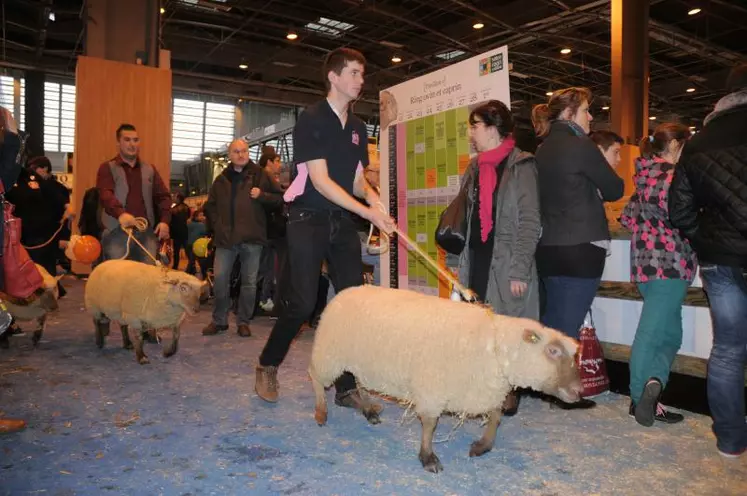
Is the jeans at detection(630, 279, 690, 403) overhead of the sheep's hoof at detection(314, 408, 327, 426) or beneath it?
overhead

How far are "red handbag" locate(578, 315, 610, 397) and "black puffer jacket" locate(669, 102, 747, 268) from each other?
1059 millimetres

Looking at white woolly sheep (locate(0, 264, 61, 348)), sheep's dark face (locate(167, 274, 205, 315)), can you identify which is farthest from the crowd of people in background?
white woolly sheep (locate(0, 264, 61, 348))

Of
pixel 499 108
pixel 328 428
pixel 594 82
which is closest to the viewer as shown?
pixel 328 428

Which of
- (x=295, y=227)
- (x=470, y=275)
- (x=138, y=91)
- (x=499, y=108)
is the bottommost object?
(x=470, y=275)

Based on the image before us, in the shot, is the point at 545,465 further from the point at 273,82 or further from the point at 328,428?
the point at 273,82

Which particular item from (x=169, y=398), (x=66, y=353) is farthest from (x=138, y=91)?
(x=169, y=398)

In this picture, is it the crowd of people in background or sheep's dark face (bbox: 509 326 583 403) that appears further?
the crowd of people in background

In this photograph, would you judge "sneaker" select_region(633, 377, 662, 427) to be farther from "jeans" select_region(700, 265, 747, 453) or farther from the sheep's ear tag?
the sheep's ear tag

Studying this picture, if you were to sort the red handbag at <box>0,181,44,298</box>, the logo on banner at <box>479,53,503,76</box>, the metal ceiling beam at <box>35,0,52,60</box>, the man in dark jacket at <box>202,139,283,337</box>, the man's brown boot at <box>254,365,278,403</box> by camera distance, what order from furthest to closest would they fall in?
the metal ceiling beam at <box>35,0,52,60</box>
the man in dark jacket at <box>202,139,283,337</box>
the logo on banner at <box>479,53,503,76</box>
the man's brown boot at <box>254,365,278,403</box>
the red handbag at <box>0,181,44,298</box>

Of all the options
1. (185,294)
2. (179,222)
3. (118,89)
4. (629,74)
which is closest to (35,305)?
(185,294)

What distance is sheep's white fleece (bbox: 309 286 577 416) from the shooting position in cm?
218

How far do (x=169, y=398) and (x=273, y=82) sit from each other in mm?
16326

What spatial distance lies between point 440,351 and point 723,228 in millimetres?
1284

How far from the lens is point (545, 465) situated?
2.36 meters
